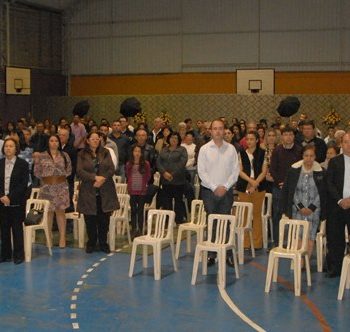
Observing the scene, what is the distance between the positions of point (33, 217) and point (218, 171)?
8.23ft

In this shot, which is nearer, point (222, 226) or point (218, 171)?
point (222, 226)

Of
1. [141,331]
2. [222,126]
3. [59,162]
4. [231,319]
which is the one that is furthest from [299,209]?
[59,162]

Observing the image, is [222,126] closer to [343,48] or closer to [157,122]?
[157,122]

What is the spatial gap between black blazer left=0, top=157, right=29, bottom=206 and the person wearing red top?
1867 millimetres

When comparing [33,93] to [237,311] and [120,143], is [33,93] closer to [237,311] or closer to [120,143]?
[120,143]

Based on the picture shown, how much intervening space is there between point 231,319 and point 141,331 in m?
0.84

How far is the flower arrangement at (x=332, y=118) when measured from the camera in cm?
1991

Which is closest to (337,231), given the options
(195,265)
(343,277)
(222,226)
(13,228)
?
(343,277)

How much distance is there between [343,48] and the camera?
2062cm

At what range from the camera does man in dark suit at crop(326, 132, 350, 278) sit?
7.43m

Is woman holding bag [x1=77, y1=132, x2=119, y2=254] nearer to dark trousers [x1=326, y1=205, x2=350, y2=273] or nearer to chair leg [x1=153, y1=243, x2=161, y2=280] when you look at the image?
chair leg [x1=153, y1=243, x2=161, y2=280]

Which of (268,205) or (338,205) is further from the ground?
(338,205)

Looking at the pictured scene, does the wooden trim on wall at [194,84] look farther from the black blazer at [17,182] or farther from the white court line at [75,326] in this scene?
the white court line at [75,326]

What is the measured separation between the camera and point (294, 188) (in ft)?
25.6
